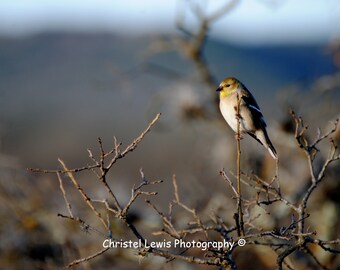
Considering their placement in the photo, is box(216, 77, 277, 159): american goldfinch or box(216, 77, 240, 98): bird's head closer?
box(216, 77, 277, 159): american goldfinch

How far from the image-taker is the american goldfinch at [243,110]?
495cm

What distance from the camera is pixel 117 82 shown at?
1023cm

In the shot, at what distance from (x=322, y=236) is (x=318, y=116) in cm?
190

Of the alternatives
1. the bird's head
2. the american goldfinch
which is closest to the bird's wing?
the american goldfinch

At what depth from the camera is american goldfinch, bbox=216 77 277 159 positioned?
4.95 metres

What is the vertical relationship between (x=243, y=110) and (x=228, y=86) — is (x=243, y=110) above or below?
below

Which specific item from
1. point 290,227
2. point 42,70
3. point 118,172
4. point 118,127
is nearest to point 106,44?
point 42,70

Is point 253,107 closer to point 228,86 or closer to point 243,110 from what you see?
point 243,110

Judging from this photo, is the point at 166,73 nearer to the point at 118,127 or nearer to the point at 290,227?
the point at 290,227

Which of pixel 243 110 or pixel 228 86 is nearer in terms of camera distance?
pixel 243 110

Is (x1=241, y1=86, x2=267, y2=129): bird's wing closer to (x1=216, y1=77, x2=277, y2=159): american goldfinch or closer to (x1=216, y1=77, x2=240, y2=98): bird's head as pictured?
(x1=216, y1=77, x2=277, y2=159): american goldfinch

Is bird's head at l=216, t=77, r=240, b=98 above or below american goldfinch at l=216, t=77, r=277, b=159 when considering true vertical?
above

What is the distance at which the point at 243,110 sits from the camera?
498 cm

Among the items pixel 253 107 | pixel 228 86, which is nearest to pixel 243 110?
pixel 253 107
